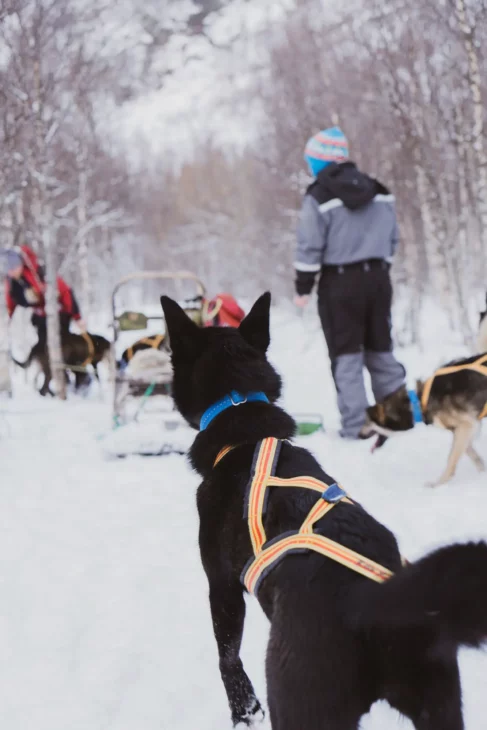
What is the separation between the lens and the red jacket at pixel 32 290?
26.5ft

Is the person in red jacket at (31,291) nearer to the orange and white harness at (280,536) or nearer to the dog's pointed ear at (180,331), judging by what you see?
the dog's pointed ear at (180,331)

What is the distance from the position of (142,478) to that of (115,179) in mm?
19487

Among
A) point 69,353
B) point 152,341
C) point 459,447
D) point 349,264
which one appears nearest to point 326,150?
point 349,264

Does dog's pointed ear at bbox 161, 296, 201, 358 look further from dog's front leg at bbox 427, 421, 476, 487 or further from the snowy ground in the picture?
dog's front leg at bbox 427, 421, 476, 487

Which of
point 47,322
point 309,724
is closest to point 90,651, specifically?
point 309,724

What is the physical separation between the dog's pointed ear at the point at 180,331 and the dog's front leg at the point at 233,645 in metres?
0.67

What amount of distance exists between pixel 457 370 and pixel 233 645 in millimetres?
2546

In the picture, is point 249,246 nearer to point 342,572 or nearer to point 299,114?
point 299,114

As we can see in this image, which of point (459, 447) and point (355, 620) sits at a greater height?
point (355, 620)

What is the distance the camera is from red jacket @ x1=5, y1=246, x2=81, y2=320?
808cm

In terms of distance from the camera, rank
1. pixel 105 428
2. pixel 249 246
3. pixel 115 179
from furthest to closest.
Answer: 1. pixel 249 246
2. pixel 115 179
3. pixel 105 428

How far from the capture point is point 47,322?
8.22 m

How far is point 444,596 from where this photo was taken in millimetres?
1015

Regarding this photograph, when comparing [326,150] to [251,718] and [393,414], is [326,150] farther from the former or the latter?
[251,718]
